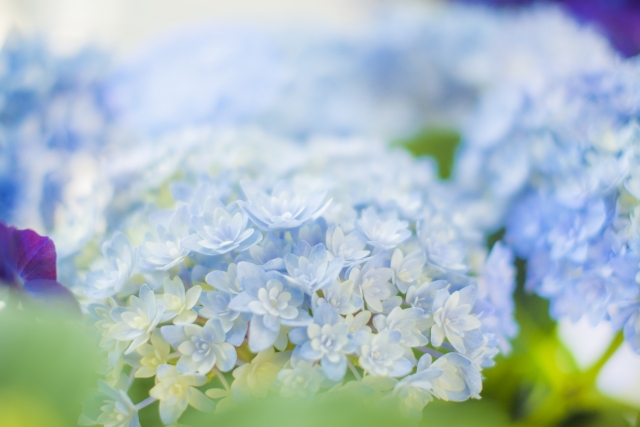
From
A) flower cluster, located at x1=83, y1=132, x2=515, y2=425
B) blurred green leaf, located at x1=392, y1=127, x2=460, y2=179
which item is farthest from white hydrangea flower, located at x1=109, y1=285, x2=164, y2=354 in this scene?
blurred green leaf, located at x1=392, y1=127, x2=460, y2=179

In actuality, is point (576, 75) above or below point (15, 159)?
above

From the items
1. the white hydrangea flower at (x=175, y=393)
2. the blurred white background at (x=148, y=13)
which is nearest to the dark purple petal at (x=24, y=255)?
the white hydrangea flower at (x=175, y=393)

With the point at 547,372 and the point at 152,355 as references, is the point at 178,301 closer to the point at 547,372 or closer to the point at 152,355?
the point at 152,355

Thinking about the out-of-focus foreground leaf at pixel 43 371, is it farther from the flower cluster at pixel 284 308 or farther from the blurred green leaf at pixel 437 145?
the blurred green leaf at pixel 437 145

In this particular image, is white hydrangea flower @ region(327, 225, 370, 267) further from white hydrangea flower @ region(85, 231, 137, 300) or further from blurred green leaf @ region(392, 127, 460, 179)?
blurred green leaf @ region(392, 127, 460, 179)

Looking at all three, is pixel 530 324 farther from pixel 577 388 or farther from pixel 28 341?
pixel 28 341

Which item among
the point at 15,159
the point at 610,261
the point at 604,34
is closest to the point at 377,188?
the point at 610,261
